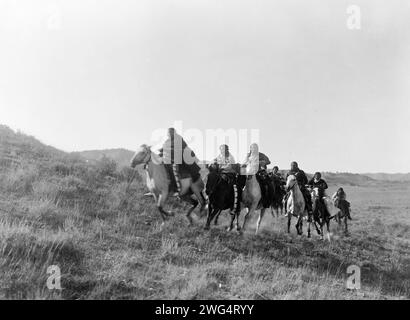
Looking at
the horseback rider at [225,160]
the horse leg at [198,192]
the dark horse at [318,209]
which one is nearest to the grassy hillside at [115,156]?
the horseback rider at [225,160]

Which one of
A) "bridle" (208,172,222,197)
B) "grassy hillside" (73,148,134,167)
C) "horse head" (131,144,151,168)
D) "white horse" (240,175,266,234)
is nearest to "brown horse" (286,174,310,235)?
"white horse" (240,175,266,234)

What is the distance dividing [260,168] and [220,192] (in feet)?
8.54

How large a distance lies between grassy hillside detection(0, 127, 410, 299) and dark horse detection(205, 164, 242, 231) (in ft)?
2.28

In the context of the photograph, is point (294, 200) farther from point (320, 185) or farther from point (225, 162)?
point (225, 162)

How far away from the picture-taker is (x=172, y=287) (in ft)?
25.6

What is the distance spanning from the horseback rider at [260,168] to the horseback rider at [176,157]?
250cm

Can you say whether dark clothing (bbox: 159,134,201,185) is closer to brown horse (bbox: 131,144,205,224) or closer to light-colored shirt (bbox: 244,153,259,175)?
brown horse (bbox: 131,144,205,224)

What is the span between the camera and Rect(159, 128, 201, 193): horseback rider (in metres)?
12.0

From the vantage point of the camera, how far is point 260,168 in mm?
15031

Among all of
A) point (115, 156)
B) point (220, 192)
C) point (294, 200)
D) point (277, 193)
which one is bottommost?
point (294, 200)

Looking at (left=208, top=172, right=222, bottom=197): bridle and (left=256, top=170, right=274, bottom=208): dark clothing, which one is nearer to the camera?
(left=208, top=172, right=222, bottom=197): bridle

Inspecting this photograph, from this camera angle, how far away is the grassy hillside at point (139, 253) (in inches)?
298

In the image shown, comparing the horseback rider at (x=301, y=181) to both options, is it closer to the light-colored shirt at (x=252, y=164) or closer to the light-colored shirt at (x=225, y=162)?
the light-colored shirt at (x=252, y=164)

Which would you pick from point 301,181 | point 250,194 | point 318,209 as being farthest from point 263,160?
point 318,209
